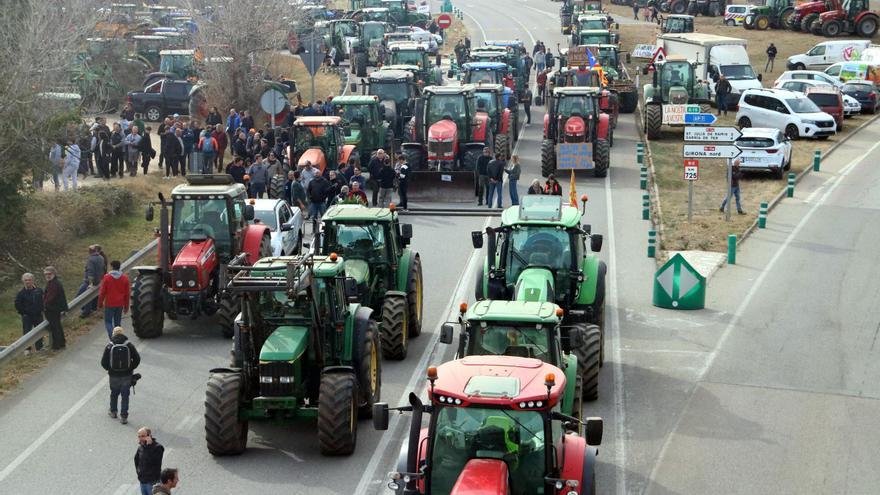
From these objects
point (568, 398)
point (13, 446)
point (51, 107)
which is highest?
point (51, 107)

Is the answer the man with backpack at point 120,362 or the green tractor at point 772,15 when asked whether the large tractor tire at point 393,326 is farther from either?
the green tractor at point 772,15

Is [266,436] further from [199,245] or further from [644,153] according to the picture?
[644,153]

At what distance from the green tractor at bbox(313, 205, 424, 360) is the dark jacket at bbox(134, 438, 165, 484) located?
6.01 meters

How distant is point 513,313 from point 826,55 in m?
50.3

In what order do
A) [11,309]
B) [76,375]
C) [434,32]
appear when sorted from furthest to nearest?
[434,32]
[11,309]
[76,375]

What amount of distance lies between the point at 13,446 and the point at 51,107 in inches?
448

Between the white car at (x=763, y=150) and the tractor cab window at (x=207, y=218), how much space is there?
18886 mm

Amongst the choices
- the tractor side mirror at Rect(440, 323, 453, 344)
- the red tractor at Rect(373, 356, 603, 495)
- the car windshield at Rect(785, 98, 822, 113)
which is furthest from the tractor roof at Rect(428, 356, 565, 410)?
the car windshield at Rect(785, 98, 822, 113)

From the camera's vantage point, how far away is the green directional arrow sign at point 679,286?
75.5 feet

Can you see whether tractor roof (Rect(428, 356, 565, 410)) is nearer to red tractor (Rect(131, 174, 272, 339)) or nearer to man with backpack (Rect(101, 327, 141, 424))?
man with backpack (Rect(101, 327, 141, 424))

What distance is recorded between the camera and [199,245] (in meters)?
21.5

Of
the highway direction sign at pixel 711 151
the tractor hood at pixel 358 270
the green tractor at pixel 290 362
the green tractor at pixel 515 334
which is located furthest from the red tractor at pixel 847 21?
the green tractor at pixel 515 334

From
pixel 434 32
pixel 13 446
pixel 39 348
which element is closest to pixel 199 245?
pixel 39 348

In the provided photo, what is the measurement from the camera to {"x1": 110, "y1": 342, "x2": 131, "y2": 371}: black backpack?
17.1 meters
